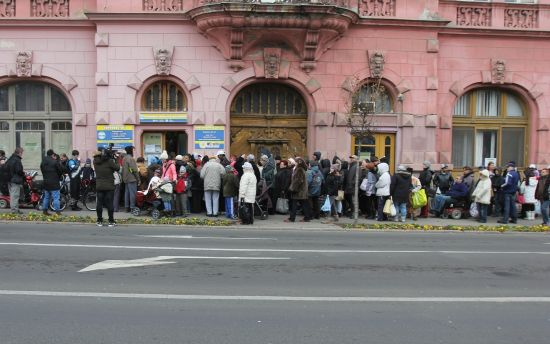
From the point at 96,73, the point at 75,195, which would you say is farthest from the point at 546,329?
the point at 96,73

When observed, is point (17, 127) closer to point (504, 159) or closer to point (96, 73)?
point (96, 73)

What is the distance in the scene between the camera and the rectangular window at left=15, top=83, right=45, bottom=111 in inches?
791

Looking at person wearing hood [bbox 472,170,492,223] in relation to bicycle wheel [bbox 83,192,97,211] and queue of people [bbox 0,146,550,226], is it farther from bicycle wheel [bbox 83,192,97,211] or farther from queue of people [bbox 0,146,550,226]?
bicycle wheel [bbox 83,192,97,211]

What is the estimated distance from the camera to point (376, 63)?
19.4 metres

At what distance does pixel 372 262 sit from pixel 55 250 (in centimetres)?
555

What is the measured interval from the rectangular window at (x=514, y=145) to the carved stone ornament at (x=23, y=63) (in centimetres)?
1758

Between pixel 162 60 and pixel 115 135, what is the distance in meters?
3.01

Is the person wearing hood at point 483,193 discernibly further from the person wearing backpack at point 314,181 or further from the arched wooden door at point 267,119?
the arched wooden door at point 267,119

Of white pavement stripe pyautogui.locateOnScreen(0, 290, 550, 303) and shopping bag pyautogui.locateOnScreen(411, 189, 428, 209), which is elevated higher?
shopping bag pyautogui.locateOnScreen(411, 189, 428, 209)

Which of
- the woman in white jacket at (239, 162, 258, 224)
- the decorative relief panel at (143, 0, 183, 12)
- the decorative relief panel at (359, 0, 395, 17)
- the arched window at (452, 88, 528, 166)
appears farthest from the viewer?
the arched window at (452, 88, 528, 166)

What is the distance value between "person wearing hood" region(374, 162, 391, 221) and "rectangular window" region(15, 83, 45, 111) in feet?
40.6

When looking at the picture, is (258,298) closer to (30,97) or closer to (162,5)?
(162,5)

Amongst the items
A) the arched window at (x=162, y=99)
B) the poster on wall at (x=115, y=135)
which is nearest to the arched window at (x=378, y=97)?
the arched window at (x=162, y=99)

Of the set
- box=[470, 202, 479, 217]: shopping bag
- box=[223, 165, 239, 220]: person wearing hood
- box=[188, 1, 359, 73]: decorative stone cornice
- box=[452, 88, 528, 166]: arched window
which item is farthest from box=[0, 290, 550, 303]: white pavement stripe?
box=[452, 88, 528, 166]: arched window
